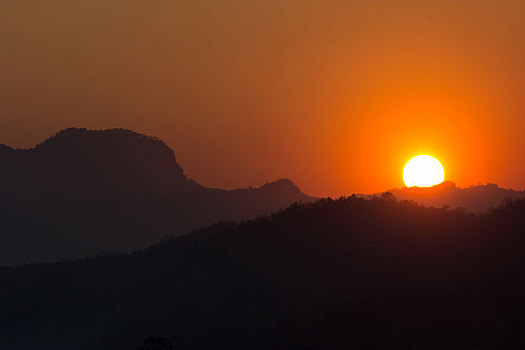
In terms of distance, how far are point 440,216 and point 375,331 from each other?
160 ft

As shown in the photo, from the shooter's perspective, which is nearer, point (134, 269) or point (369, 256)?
point (369, 256)

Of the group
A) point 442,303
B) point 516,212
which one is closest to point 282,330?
point 442,303

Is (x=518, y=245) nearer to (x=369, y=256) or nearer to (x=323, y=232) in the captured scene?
(x=369, y=256)

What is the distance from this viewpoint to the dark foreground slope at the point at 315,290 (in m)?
103

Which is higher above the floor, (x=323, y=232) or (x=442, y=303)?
Result: (x=323, y=232)

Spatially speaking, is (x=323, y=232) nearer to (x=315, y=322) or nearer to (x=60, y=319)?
(x=315, y=322)

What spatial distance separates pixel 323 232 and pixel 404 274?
3658 centimetres

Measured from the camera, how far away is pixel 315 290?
13388 cm

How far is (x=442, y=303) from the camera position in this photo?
10650 centimetres

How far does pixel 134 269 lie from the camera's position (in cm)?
19338

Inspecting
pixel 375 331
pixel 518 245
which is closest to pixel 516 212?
pixel 518 245

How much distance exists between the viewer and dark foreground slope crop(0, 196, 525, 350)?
103438 millimetres

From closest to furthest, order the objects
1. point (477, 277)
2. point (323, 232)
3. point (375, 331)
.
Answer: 1. point (375, 331)
2. point (477, 277)
3. point (323, 232)

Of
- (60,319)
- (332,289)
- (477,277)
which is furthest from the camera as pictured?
(60,319)
